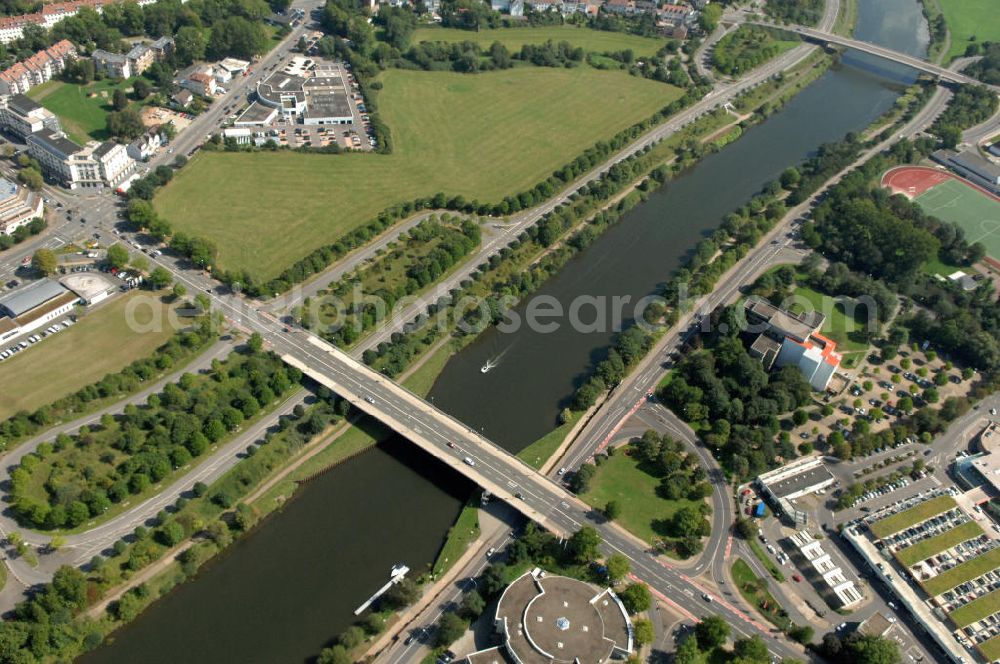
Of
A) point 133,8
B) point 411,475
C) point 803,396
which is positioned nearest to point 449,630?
point 411,475

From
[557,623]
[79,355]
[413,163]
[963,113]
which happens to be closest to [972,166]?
[963,113]

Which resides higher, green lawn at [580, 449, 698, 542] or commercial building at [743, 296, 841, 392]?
commercial building at [743, 296, 841, 392]

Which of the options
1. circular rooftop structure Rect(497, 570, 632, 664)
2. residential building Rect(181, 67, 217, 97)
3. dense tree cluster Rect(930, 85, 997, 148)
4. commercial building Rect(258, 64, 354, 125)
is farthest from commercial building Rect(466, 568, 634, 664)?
dense tree cluster Rect(930, 85, 997, 148)

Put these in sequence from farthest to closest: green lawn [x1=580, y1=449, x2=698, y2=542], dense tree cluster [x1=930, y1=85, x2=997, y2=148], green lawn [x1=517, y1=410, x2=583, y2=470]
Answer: dense tree cluster [x1=930, y1=85, x2=997, y2=148]
green lawn [x1=517, y1=410, x2=583, y2=470]
green lawn [x1=580, y1=449, x2=698, y2=542]

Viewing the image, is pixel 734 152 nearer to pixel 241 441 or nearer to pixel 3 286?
pixel 241 441

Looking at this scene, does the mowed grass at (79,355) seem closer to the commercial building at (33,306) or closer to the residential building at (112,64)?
the commercial building at (33,306)

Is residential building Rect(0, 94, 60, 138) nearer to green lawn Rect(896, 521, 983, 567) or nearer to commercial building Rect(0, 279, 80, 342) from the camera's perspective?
commercial building Rect(0, 279, 80, 342)
